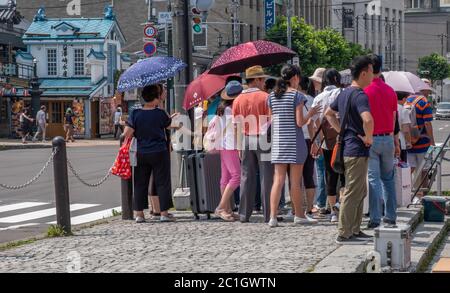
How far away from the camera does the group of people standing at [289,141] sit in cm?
1038

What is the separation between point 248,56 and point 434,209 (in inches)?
122

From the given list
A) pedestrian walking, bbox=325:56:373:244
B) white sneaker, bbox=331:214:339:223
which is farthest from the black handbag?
white sneaker, bbox=331:214:339:223

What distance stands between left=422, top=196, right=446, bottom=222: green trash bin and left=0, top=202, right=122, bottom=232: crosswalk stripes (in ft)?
15.6

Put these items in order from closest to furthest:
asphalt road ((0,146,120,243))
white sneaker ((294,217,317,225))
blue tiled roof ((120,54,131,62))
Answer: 1. white sneaker ((294,217,317,225))
2. asphalt road ((0,146,120,243))
3. blue tiled roof ((120,54,131,62))

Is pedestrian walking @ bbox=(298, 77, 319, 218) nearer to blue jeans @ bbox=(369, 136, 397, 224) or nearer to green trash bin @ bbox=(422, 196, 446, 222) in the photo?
green trash bin @ bbox=(422, 196, 446, 222)

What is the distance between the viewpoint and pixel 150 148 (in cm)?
1214

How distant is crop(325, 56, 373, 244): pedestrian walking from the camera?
973 centimetres

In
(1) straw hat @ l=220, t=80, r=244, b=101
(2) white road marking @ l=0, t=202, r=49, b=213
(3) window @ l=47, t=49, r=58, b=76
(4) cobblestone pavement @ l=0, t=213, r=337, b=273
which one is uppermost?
(3) window @ l=47, t=49, r=58, b=76

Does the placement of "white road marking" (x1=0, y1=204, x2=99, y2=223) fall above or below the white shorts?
below

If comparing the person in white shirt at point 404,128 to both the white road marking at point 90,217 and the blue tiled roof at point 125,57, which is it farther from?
the blue tiled roof at point 125,57

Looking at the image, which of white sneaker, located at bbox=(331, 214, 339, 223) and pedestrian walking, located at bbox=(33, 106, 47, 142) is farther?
pedestrian walking, located at bbox=(33, 106, 47, 142)

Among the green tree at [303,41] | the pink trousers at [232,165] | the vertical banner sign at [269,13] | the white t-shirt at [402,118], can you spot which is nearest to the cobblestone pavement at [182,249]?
the pink trousers at [232,165]

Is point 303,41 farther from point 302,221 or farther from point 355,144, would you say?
point 355,144

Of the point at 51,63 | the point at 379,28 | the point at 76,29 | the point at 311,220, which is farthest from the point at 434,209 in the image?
the point at 379,28
